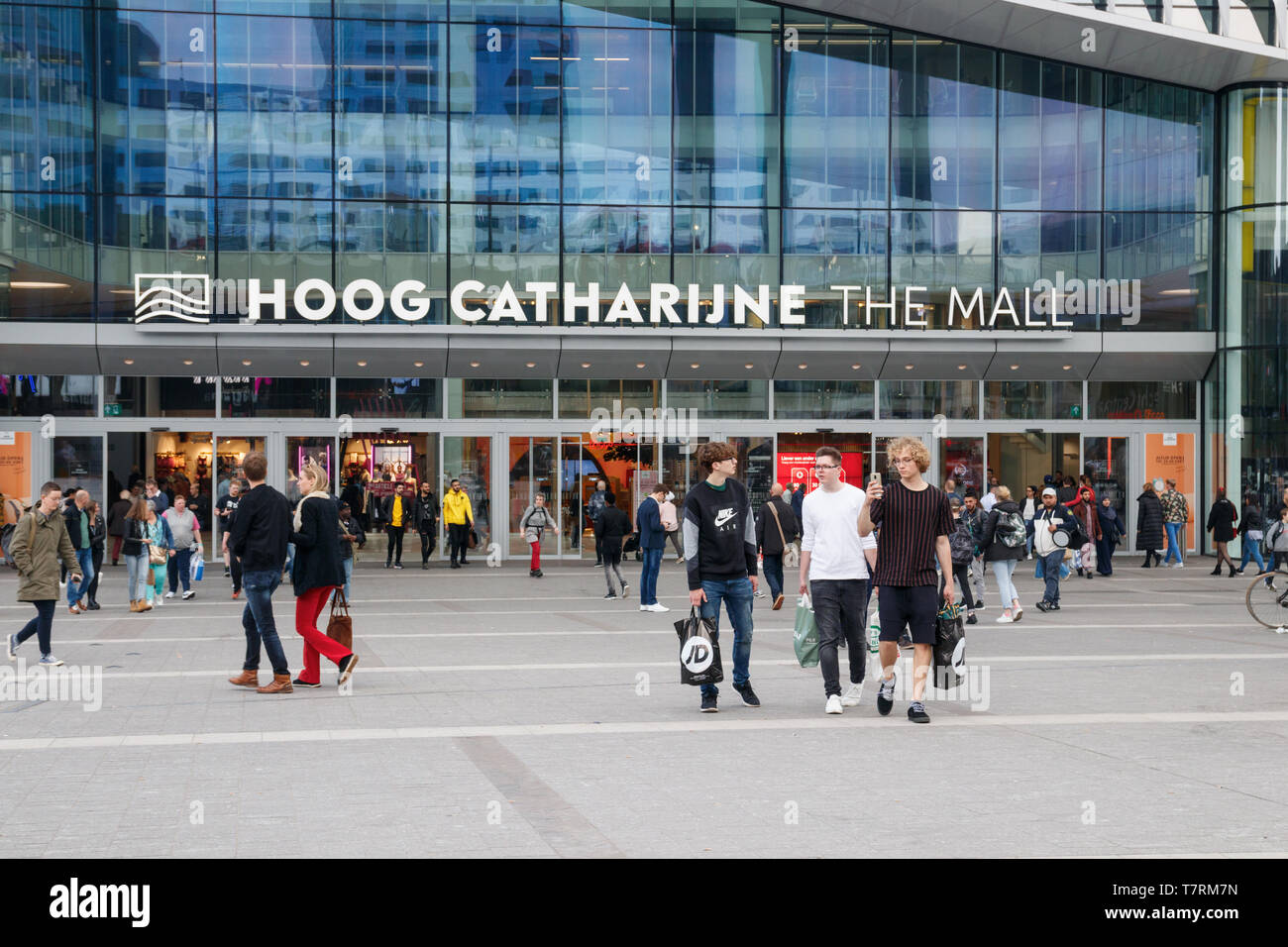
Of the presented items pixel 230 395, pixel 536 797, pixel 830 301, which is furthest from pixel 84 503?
pixel 830 301

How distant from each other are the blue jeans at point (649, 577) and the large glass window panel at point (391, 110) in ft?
42.3

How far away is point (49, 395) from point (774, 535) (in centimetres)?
1795

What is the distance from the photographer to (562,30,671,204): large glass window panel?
30.2m

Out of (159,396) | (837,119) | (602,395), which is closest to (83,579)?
(159,396)

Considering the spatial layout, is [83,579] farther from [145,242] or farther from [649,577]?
[145,242]

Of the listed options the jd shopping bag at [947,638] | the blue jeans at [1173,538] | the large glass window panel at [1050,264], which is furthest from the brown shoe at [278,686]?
the large glass window panel at [1050,264]

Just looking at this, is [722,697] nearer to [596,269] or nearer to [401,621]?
[401,621]

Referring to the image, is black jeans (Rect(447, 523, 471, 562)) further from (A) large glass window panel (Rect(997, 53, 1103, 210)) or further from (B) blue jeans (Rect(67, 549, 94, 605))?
(A) large glass window panel (Rect(997, 53, 1103, 210))

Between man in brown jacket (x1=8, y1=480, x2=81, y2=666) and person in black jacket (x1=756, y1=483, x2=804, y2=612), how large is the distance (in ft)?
24.3

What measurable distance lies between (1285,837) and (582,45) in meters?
26.5

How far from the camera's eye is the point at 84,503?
19.9m

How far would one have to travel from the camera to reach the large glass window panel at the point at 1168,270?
3147 centimetres

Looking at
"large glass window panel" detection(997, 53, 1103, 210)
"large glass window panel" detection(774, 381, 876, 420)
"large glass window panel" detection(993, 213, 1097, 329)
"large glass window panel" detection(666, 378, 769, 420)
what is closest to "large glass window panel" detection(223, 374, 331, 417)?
"large glass window panel" detection(666, 378, 769, 420)
